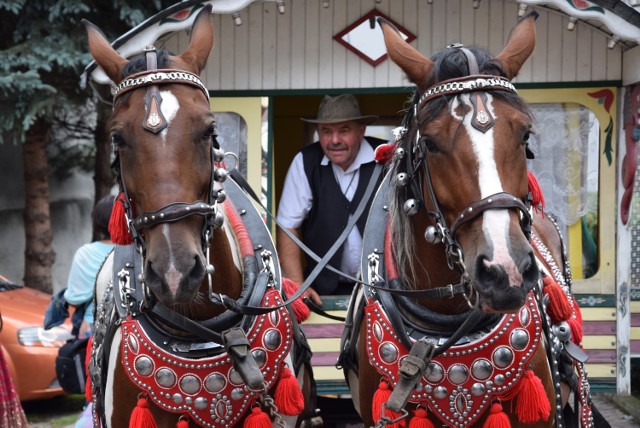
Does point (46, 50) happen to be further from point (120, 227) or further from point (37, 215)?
point (120, 227)

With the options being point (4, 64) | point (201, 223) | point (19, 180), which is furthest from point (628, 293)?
point (19, 180)

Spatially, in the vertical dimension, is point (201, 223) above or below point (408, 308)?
above

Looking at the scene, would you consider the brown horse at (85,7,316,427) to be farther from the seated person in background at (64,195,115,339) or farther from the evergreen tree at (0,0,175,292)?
the evergreen tree at (0,0,175,292)

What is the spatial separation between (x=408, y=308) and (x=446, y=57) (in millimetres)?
888

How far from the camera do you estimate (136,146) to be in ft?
9.77

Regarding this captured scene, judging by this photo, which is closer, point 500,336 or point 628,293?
point 500,336

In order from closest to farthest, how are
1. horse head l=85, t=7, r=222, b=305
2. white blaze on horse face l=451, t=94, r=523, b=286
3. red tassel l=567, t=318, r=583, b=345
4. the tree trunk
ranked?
white blaze on horse face l=451, t=94, r=523, b=286 < horse head l=85, t=7, r=222, b=305 < red tassel l=567, t=318, r=583, b=345 < the tree trunk

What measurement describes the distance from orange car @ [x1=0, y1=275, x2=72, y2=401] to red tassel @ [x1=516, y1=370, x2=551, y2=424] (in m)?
5.23

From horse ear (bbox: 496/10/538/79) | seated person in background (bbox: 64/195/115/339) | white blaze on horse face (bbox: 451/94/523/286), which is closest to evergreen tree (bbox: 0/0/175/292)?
seated person in background (bbox: 64/195/115/339)

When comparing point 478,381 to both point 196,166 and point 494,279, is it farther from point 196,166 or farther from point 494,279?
point 196,166

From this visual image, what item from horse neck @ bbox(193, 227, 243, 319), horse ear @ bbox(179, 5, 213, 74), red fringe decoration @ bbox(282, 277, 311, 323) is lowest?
red fringe decoration @ bbox(282, 277, 311, 323)

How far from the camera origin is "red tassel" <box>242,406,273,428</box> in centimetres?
333

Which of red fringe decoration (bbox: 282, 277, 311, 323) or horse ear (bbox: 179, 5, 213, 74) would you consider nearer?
horse ear (bbox: 179, 5, 213, 74)

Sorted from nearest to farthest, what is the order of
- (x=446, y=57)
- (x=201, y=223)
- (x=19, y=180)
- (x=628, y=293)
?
(x=201, y=223)
(x=446, y=57)
(x=628, y=293)
(x=19, y=180)
